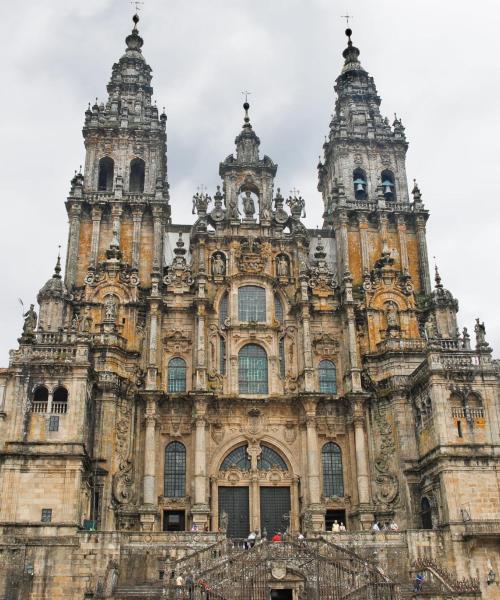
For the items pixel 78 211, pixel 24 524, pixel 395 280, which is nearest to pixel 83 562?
pixel 24 524

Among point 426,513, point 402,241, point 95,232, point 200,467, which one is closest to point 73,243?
point 95,232

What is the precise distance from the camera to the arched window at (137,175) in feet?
144

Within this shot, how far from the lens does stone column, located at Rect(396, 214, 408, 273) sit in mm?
41500

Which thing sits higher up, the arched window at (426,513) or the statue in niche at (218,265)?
the statue in niche at (218,265)

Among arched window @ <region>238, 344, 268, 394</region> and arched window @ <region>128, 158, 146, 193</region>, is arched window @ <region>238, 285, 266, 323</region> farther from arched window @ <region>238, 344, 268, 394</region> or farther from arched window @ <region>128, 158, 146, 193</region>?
arched window @ <region>128, 158, 146, 193</region>

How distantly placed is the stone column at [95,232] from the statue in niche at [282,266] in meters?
10.1

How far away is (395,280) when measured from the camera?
4075 cm

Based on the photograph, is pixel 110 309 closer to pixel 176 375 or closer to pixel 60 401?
pixel 176 375

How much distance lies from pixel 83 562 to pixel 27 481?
4.10 metres

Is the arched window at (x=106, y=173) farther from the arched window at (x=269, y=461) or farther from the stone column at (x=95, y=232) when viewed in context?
the arched window at (x=269, y=461)

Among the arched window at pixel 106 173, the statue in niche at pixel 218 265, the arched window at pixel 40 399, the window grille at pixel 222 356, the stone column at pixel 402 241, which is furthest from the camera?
the arched window at pixel 106 173

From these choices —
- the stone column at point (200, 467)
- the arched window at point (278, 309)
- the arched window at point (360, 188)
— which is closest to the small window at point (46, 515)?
the stone column at point (200, 467)

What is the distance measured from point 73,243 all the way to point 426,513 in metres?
23.0

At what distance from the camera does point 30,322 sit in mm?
33625
